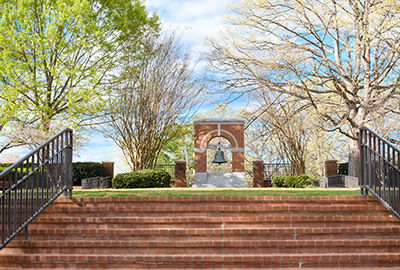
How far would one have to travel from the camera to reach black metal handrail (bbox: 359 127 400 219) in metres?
6.51

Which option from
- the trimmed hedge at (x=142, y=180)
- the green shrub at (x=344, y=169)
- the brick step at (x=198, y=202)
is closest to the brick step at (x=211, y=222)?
the brick step at (x=198, y=202)

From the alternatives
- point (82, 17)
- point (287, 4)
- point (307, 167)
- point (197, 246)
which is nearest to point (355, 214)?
point (197, 246)

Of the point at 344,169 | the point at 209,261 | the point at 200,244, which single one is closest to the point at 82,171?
the point at 344,169

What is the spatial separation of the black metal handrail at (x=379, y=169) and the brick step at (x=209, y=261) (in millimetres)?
1145

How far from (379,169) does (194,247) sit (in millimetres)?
3574

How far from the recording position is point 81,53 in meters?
19.5

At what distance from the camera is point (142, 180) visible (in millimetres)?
15109

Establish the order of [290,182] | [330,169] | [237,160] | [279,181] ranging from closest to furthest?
[290,182] < [237,160] < [279,181] < [330,169]

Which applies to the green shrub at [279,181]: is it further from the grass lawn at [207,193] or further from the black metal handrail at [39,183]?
the black metal handrail at [39,183]

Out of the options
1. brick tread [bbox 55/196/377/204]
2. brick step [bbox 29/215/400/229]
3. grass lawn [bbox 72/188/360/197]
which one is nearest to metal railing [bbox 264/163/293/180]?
grass lawn [bbox 72/188/360/197]

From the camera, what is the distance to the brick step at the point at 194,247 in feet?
19.1

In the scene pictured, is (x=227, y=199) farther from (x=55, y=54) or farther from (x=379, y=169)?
(x=55, y=54)

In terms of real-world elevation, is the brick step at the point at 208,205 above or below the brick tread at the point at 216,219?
above

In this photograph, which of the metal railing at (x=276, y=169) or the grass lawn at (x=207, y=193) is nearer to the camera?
the grass lawn at (x=207, y=193)
